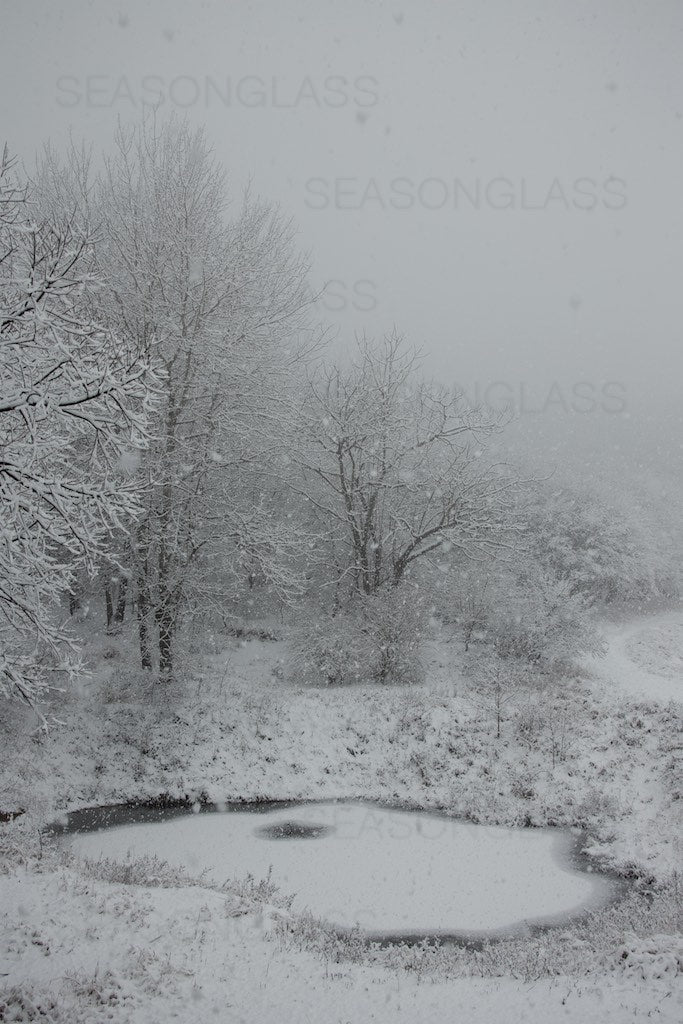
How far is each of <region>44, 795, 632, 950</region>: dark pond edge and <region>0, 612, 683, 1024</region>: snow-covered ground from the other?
178mm

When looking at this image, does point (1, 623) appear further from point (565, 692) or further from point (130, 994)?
point (565, 692)

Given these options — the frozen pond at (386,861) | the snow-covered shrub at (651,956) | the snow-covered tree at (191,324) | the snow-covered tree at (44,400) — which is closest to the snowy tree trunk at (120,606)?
the snow-covered tree at (191,324)

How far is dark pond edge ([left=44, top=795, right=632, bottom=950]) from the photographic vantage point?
8.23m

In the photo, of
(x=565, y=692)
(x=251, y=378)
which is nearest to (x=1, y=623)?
(x=251, y=378)

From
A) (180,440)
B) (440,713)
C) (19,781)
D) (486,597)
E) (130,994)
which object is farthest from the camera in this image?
(486,597)

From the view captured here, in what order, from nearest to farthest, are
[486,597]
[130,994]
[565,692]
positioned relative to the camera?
[130,994] → [565,692] → [486,597]

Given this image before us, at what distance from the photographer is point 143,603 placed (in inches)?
561

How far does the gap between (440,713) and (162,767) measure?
263 inches

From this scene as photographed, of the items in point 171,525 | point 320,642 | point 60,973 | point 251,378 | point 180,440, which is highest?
point 251,378

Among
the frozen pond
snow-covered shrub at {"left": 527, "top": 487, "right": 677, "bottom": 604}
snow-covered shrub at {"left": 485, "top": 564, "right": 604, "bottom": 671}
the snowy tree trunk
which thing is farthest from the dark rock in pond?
snow-covered shrub at {"left": 527, "top": 487, "right": 677, "bottom": 604}

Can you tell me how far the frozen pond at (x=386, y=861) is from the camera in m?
8.82

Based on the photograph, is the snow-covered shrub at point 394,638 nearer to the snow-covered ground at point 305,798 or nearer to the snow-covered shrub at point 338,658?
the snow-covered shrub at point 338,658

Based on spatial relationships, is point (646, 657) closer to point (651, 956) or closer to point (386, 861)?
point (386, 861)

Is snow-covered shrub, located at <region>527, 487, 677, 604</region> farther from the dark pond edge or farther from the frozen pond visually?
the frozen pond
